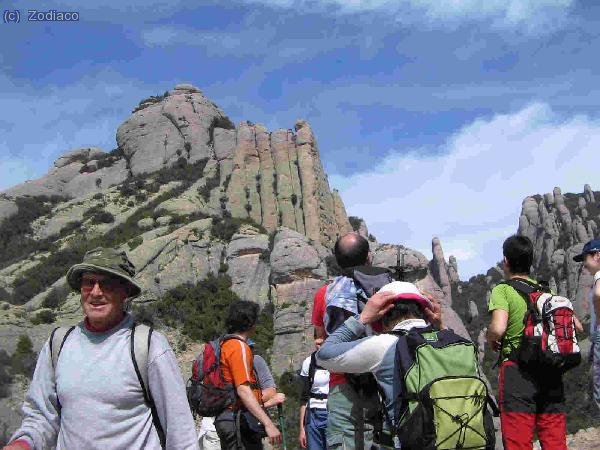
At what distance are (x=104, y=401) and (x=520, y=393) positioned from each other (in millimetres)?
3132

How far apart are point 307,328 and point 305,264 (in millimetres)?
4874

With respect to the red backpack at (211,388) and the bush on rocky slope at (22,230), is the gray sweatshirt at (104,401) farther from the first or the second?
the bush on rocky slope at (22,230)

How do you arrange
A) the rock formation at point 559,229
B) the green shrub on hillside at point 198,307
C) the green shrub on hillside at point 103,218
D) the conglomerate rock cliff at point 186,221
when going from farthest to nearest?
the rock formation at point 559,229, the green shrub on hillside at point 103,218, the conglomerate rock cliff at point 186,221, the green shrub on hillside at point 198,307

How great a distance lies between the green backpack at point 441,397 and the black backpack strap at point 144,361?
4.16 feet

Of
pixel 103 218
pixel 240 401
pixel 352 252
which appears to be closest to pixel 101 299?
pixel 352 252

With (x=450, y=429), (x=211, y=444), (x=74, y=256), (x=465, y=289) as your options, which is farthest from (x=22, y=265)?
(x=465, y=289)

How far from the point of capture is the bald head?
15.0 ft

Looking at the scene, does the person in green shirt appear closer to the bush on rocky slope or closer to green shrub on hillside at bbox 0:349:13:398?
green shrub on hillside at bbox 0:349:13:398

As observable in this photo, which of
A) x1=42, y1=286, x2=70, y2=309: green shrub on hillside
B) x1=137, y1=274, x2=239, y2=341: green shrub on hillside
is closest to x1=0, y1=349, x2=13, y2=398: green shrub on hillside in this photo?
x1=137, y1=274, x2=239, y2=341: green shrub on hillside

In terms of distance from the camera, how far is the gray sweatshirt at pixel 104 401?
10.1ft

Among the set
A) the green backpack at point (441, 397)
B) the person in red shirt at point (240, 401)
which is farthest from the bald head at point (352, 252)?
the person in red shirt at point (240, 401)

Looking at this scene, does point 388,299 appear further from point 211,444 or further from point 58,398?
point 211,444

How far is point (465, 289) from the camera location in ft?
316

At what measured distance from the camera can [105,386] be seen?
3.09 metres
